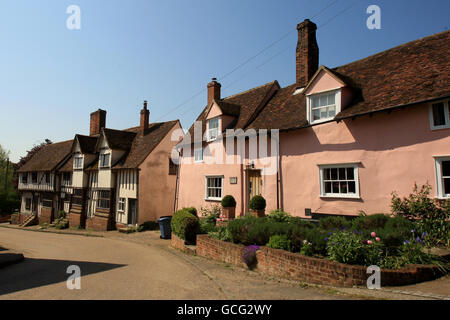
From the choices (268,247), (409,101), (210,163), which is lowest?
(268,247)

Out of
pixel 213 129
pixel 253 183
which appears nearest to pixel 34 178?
pixel 213 129

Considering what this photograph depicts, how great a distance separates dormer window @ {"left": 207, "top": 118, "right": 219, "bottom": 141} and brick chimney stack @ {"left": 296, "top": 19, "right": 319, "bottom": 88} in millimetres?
5097

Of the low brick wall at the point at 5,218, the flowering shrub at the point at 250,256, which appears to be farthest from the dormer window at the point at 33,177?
the flowering shrub at the point at 250,256

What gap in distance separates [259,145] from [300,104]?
278cm

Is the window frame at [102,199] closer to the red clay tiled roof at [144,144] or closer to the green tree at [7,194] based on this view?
the red clay tiled roof at [144,144]

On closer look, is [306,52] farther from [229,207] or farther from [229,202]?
[229,207]

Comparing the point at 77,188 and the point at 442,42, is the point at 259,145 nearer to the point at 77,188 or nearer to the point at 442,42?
the point at 442,42

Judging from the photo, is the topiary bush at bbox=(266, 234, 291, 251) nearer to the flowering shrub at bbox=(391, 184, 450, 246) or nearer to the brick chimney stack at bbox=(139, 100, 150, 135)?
the flowering shrub at bbox=(391, 184, 450, 246)

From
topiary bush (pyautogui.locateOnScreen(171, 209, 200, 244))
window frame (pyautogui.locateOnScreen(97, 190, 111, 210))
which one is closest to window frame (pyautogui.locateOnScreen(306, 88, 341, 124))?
topiary bush (pyautogui.locateOnScreen(171, 209, 200, 244))

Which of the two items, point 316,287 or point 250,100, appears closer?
point 316,287

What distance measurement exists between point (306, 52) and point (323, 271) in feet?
37.9
